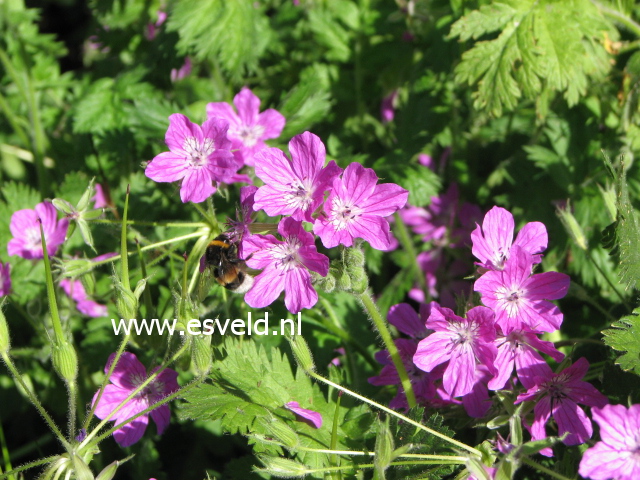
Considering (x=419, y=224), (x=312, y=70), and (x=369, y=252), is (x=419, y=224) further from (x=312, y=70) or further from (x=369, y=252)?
(x=312, y=70)

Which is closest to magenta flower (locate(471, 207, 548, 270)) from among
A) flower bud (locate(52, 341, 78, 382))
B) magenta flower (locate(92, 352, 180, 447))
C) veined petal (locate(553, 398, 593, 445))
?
veined petal (locate(553, 398, 593, 445))

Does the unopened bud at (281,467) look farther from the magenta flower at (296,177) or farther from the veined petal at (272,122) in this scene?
the veined petal at (272,122)

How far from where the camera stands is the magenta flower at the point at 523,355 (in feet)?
6.08

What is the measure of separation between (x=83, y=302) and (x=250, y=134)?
0.94 meters

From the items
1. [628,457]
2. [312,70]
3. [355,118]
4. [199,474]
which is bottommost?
[199,474]

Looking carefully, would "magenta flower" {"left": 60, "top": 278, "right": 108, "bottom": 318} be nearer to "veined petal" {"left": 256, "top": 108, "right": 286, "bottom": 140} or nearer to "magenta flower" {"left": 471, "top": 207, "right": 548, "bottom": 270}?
"veined petal" {"left": 256, "top": 108, "right": 286, "bottom": 140}

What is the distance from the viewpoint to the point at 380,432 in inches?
63.9

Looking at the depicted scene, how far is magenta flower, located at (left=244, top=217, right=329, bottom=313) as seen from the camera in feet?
5.87

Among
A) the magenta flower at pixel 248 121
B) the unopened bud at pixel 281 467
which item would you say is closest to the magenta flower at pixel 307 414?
the unopened bud at pixel 281 467

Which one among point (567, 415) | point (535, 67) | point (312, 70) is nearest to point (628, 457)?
point (567, 415)

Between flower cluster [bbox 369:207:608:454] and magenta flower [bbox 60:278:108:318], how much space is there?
1374 mm

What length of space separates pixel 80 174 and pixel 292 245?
1.41 m

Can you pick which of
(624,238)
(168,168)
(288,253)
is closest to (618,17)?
(624,238)

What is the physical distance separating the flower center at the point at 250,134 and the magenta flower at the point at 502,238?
946mm
